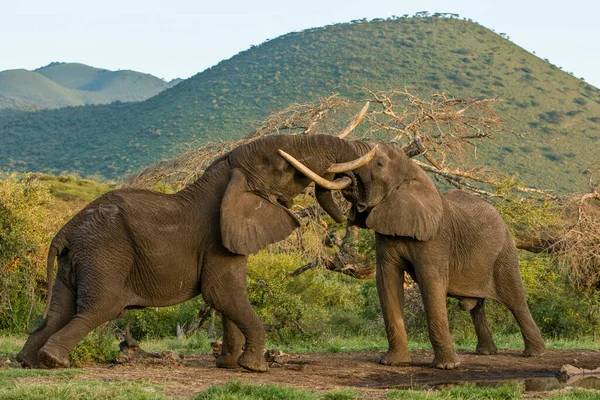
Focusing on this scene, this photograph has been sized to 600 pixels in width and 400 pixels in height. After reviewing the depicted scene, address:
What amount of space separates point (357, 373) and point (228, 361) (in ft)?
4.70

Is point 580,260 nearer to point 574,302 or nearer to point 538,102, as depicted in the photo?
point 574,302

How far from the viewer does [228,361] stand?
10.7 m

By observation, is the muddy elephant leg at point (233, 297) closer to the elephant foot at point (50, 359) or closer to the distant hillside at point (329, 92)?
the elephant foot at point (50, 359)

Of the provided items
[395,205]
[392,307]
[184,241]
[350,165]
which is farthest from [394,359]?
[184,241]

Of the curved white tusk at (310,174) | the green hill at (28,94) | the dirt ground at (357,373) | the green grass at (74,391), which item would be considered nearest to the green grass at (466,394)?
the dirt ground at (357,373)

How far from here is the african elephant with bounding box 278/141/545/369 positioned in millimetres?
11156

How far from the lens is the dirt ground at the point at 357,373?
30.5ft

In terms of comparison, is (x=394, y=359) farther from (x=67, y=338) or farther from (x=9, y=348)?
(x=9, y=348)

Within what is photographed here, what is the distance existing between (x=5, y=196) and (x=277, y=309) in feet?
20.2

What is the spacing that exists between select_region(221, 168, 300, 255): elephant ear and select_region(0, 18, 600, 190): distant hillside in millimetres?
47567

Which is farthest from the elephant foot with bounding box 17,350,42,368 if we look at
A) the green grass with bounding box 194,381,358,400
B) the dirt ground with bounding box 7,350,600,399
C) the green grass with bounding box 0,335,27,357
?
the green grass with bounding box 194,381,358,400

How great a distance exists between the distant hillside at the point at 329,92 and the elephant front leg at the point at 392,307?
46140 millimetres

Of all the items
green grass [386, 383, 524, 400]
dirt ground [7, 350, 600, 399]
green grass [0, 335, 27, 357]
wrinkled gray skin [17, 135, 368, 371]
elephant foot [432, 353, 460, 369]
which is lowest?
green grass [0, 335, 27, 357]

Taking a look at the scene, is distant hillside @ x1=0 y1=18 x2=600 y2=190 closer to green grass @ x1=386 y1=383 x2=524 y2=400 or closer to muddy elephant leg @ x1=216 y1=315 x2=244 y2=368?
muddy elephant leg @ x1=216 y1=315 x2=244 y2=368
